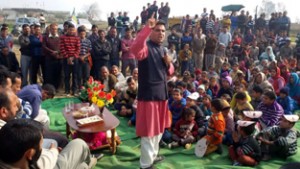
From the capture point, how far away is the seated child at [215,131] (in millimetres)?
4457

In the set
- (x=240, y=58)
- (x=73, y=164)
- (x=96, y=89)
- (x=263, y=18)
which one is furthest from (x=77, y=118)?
(x=263, y=18)

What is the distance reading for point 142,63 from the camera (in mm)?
3588

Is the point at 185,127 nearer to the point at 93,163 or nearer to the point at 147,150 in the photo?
the point at 147,150

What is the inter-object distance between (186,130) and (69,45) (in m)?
3.92

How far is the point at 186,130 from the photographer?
16.2ft

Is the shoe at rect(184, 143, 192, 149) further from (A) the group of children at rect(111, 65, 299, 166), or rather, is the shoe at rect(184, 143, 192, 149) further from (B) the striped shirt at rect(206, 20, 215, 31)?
(B) the striped shirt at rect(206, 20, 215, 31)

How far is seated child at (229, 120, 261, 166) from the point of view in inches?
162

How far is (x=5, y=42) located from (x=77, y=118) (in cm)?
442

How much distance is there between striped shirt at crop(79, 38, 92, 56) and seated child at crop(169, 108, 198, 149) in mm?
3777

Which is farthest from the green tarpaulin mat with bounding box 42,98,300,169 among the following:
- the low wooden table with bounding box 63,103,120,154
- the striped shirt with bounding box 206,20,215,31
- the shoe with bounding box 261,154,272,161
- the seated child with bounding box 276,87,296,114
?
the striped shirt with bounding box 206,20,215,31

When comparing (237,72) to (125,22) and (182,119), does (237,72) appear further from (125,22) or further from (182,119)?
(125,22)

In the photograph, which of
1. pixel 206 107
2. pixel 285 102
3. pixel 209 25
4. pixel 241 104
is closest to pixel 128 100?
pixel 206 107

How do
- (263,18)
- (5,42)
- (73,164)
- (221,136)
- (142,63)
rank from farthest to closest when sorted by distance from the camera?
(263,18) < (5,42) < (221,136) < (142,63) < (73,164)

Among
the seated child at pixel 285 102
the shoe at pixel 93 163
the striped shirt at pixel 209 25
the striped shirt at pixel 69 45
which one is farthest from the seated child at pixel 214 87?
the striped shirt at pixel 209 25
